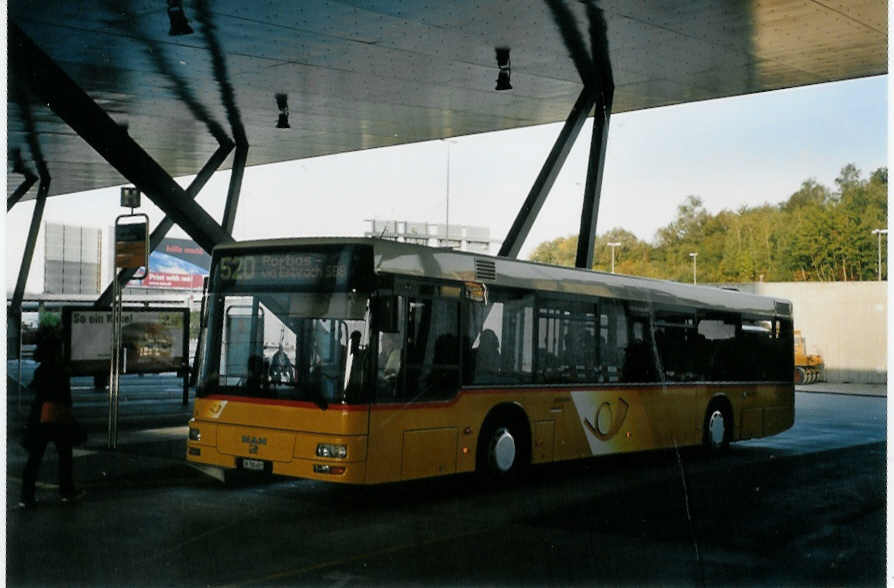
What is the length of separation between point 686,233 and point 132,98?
34.6 feet

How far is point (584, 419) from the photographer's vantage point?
1320cm

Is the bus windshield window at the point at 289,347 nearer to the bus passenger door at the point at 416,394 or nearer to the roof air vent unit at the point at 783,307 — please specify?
the bus passenger door at the point at 416,394

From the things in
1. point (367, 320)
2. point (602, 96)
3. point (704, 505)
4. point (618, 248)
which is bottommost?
point (704, 505)

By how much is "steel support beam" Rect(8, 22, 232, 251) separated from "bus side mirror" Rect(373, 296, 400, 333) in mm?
6956

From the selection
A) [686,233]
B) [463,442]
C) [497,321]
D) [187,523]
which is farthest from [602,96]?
[187,523]

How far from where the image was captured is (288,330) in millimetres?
10422

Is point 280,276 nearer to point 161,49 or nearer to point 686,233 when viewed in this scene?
point 161,49

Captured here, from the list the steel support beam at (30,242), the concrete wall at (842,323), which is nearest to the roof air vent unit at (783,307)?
the concrete wall at (842,323)

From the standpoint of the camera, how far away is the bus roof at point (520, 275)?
10641 millimetres

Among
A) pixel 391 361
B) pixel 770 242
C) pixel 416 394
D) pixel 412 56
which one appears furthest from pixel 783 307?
pixel 391 361

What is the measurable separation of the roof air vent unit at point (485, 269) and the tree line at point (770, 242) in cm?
163

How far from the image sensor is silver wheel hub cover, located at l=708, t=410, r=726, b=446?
52.3 ft

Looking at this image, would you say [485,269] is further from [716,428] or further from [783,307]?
[783,307]

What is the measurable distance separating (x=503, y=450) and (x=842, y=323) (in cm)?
1849
